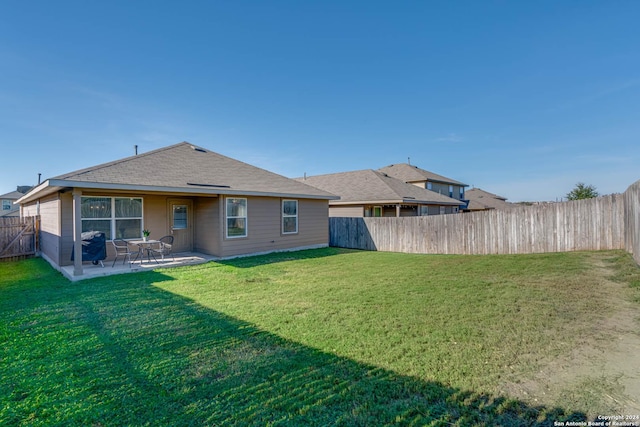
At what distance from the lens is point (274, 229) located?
11.8m

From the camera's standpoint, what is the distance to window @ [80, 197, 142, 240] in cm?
888

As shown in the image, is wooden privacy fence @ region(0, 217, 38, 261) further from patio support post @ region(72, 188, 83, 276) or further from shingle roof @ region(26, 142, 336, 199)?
patio support post @ region(72, 188, 83, 276)

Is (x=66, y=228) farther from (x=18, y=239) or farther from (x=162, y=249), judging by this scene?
(x=18, y=239)

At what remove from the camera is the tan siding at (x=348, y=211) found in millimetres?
18328

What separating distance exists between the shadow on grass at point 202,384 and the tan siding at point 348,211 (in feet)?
47.8

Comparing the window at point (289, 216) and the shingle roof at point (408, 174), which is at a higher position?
the shingle roof at point (408, 174)

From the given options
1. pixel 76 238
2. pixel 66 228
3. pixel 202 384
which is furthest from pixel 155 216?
pixel 202 384

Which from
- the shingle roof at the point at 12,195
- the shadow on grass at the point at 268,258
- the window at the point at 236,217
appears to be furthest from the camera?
the shingle roof at the point at 12,195

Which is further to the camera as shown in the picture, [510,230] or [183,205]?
[183,205]

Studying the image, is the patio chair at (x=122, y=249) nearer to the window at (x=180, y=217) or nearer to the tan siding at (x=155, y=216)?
the tan siding at (x=155, y=216)

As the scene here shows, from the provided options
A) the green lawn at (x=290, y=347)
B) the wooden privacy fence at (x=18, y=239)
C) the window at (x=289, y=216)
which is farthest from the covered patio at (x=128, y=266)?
the wooden privacy fence at (x=18, y=239)

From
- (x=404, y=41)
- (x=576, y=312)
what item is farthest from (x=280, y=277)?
(x=404, y=41)

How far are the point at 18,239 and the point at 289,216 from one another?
10615 millimetres

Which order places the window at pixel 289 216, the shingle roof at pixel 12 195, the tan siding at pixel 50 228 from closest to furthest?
the tan siding at pixel 50 228
the window at pixel 289 216
the shingle roof at pixel 12 195
